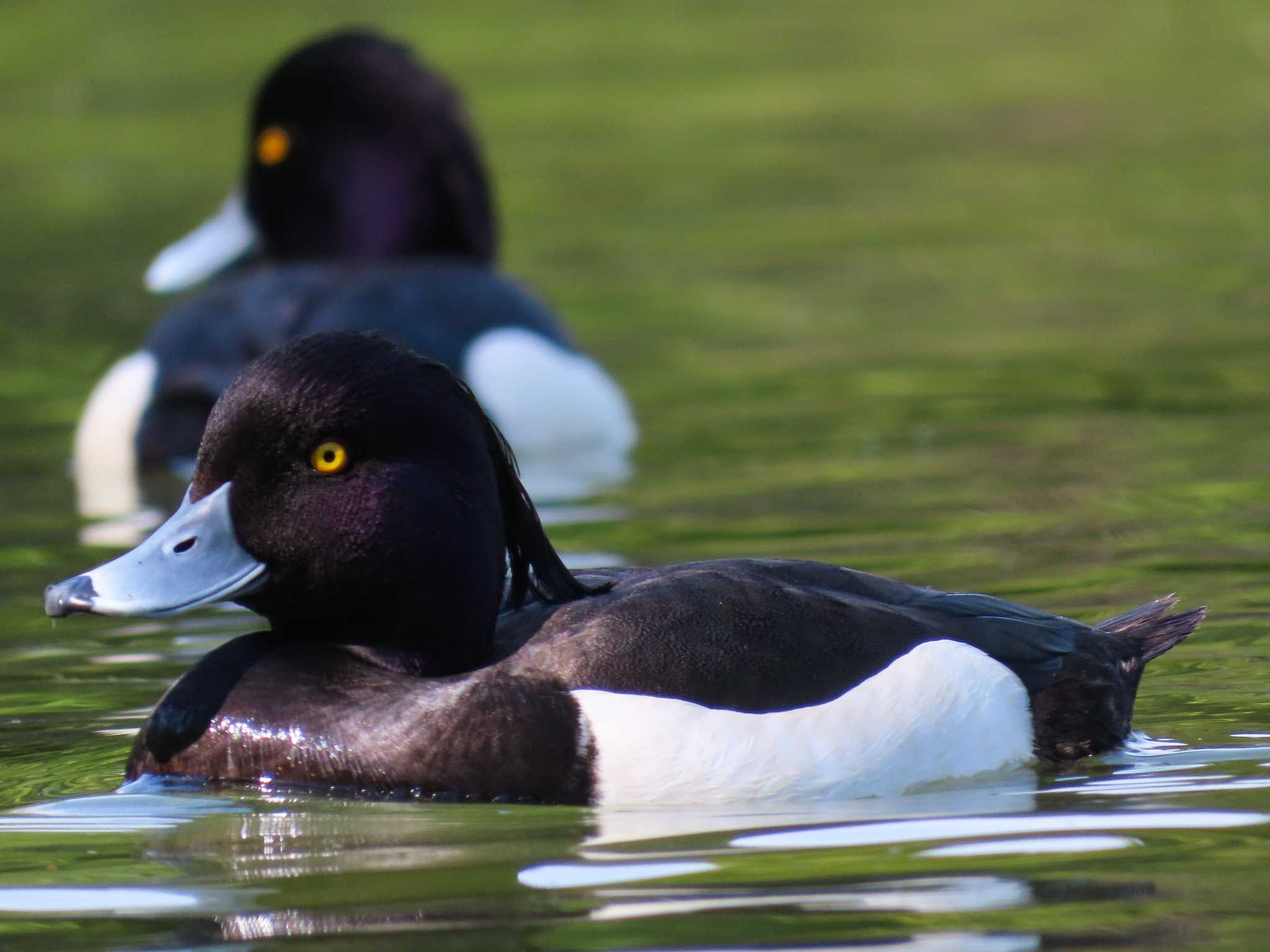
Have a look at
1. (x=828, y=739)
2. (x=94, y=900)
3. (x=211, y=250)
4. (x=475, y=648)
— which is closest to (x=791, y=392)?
(x=211, y=250)

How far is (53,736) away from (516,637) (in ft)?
Answer: 4.13

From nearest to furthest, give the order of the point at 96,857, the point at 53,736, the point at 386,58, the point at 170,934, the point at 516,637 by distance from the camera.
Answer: the point at 170,934
the point at 96,857
the point at 516,637
the point at 53,736
the point at 386,58

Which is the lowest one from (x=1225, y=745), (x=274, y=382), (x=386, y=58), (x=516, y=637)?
(x=1225, y=745)

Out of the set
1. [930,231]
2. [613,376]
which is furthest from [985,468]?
[930,231]

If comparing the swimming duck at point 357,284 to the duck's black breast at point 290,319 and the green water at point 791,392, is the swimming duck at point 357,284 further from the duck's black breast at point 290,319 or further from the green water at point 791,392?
the green water at point 791,392

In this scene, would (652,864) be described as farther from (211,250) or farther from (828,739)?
(211,250)

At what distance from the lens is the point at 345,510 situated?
4.92 meters

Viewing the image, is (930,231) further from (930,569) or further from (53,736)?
(53,736)

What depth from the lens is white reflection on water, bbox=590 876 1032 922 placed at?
403cm

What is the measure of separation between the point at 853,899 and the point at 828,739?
0.72m

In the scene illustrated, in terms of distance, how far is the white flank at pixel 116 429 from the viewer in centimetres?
915

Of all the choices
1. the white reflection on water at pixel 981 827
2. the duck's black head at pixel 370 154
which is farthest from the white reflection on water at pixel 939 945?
the duck's black head at pixel 370 154

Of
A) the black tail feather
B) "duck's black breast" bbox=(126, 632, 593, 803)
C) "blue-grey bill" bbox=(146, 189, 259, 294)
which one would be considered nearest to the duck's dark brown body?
"duck's black breast" bbox=(126, 632, 593, 803)

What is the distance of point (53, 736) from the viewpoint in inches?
220
